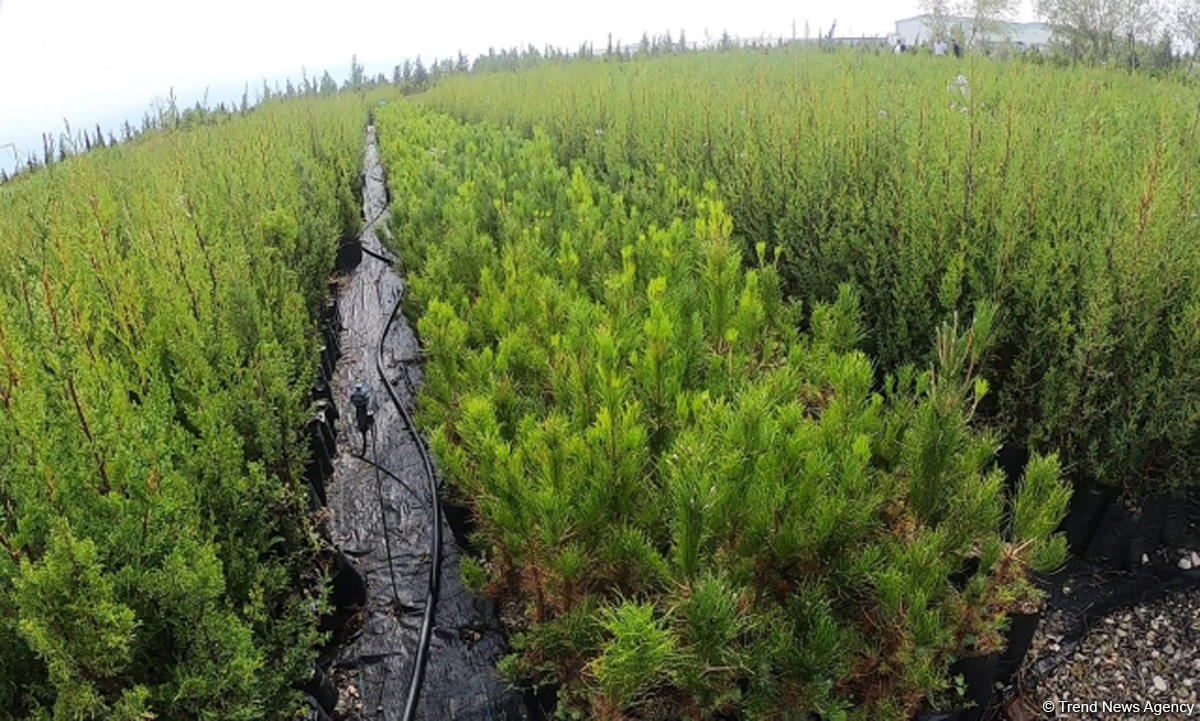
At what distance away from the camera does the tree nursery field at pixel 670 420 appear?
1.54m

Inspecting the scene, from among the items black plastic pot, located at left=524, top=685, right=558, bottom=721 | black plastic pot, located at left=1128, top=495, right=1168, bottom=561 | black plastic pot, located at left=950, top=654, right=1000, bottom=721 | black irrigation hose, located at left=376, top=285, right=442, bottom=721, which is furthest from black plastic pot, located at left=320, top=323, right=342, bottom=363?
black plastic pot, located at left=1128, top=495, right=1168, bottom=561

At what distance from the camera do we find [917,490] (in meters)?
1.70

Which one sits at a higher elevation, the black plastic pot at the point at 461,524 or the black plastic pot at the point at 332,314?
the black plastic pot at the point at 332,314

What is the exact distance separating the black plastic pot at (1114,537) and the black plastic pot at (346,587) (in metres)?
2.80

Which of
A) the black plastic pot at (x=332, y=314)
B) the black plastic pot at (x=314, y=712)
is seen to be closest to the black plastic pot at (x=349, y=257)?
the black plastic pot at (x=332, y=314)

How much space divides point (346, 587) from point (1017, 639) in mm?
2294

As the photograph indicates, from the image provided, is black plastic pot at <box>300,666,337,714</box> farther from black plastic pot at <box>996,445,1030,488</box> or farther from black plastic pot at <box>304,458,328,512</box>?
black plastic pot at <box>996,445,1030,488</box>

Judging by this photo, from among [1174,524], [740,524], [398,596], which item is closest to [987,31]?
[1174,524]

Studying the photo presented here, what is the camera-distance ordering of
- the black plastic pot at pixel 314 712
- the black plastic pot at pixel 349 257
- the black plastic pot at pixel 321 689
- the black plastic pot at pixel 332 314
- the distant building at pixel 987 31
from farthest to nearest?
the distant building at pixel 987 31 < the black plastic pot at pixel 349 257 < the black plastic pot at pixel 332 314 < the black plastic pot at pixel 321 689 < the black plastic pot at pixel 314 712

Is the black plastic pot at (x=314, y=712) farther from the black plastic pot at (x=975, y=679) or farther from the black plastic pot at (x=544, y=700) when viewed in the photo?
the black plastic pot at (x=975, y=679)

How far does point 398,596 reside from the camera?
287cm

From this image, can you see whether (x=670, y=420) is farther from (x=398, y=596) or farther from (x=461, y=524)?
(x=398, y=596)

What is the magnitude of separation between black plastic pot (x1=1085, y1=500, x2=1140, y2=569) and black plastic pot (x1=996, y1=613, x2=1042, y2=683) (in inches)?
33.6

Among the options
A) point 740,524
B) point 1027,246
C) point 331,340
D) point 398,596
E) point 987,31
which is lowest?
point 398,596
